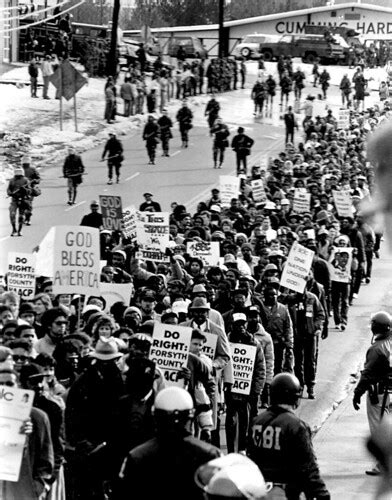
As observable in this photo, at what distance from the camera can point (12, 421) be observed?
769 cm

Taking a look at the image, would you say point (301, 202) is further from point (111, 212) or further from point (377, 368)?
point (377, 368)

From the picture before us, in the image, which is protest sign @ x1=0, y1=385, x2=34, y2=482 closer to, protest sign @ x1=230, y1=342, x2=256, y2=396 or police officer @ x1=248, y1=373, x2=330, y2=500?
police officer @ x1=248, y1=373, x2=330, y2=500

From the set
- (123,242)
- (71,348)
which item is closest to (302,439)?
(71,348)

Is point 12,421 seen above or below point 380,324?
above

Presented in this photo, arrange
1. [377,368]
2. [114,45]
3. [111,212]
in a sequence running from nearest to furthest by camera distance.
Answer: [377,368]
[111,212]
[114,45]

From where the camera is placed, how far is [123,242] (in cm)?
1992

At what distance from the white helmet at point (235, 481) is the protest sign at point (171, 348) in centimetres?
654

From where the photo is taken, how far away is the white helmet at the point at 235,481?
4008 millimetres

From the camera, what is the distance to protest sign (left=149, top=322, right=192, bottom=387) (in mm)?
10719

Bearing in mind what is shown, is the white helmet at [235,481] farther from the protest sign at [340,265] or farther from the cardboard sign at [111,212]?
the cardboard sign at [111,212]

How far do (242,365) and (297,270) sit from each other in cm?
400

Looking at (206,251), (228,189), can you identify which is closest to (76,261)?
(206,251)

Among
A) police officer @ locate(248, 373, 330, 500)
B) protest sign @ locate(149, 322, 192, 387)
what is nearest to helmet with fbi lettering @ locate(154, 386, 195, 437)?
police officer @ locate(248, 373, 330, 500)

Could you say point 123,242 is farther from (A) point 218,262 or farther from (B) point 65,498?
(B) point 65,498
